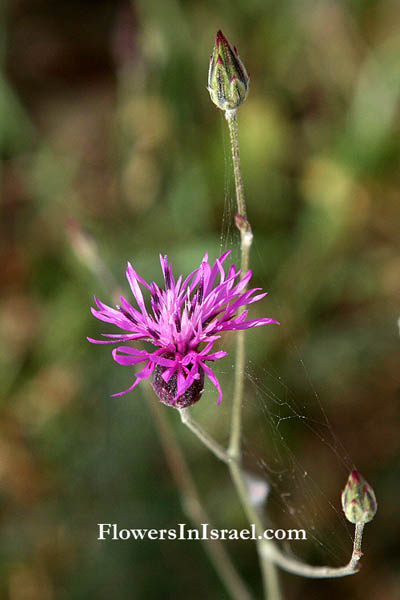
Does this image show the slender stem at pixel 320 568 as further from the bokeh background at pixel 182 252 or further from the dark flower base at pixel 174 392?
the dark flower base at pixel 174 392

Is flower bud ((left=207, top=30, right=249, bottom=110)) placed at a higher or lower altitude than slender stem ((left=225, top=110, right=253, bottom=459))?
higher

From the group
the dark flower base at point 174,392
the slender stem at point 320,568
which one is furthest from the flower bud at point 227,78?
the slender stem at point 320,568

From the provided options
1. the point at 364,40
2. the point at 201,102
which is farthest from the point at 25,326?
the point at 364,40

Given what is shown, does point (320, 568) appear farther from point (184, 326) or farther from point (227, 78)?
point (227, 78)

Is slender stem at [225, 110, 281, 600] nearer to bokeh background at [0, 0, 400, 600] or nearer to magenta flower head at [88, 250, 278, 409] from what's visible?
magenta flower head at [88, 250, 278, 409]

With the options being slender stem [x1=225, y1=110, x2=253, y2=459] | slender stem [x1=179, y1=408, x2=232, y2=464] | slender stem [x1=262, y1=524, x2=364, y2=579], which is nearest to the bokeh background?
slender stem [x1=262, y1=524, x2=364, y2=579]

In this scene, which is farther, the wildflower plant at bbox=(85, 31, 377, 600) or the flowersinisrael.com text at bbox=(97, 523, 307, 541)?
the flowersinisrael.com text at bbox=(97, 523, 307, 541)

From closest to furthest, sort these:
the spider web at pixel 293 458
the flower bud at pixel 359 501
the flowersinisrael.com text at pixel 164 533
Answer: the flower bud at pixel 359 501
the spider web at pixel 293 458
the flowersinisrael.com text at pixel 164 533
